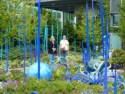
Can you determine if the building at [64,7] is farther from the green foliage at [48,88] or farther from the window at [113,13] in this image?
the green foliage at [48,88]

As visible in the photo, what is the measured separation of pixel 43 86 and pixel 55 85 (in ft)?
1.32

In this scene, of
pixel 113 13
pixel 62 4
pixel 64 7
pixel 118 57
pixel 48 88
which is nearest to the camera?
pixel 48 88

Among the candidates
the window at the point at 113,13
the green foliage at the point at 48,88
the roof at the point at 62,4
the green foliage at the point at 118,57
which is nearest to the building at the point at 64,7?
the roof at the point at 62,4

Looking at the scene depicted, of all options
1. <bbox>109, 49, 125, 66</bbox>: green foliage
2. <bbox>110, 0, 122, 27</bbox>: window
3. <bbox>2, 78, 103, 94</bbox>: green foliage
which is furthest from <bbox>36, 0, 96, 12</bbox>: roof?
<bbox>2, 78, 103, 94</bbox>: green foliage

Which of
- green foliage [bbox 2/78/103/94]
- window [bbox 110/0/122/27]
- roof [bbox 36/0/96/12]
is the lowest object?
green foliage [bbox 2/78/103/94]

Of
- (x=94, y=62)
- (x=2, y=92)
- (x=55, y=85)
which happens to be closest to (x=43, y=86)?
(x=55, y=85)

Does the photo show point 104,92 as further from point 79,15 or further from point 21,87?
point 79,15

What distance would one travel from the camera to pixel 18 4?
7.57 m

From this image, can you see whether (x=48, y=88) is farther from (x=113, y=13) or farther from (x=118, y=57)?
(x=113, y=13)

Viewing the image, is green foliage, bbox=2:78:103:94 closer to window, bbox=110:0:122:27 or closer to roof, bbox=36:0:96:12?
window, bbox=110:0:122:27

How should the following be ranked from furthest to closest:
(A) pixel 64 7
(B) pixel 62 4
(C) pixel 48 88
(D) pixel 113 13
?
(A) pixel 64 7 < (B) pixel 62 4 < (D) pixel 113 13 < (C) pixel 48 88

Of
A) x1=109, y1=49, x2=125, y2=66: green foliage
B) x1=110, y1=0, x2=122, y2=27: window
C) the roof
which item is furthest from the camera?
the roof

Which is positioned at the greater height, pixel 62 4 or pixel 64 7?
pixel 62 4

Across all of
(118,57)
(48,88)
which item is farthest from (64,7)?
(48,88)
